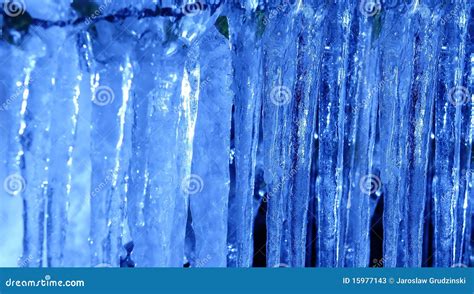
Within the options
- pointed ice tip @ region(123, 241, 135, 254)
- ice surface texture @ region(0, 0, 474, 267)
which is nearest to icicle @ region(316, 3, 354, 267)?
ice surface texture @ region(0, 0, 474, 267)

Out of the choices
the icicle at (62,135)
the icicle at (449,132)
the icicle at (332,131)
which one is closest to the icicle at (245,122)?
the icicle at (332,131)

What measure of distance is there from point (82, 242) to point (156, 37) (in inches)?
18.3

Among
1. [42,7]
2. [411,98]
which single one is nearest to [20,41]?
[42,7]

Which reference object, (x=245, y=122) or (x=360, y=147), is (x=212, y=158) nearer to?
(x=245, y=122)

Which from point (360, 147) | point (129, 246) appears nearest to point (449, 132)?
point (360, 147)

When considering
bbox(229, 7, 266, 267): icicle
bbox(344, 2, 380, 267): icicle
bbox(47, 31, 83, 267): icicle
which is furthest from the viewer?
bbox(344, 2, 380, 267): icicle

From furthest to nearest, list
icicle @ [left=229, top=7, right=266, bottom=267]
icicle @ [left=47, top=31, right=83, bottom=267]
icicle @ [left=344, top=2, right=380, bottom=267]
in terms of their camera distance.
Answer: icicle @ [left=344, top=2, right=380, bottom=267] < icicle @ [left=229, top=7, right=266, bottom=267] < icicle @ [left=47, top=31, right=83, bottom=267]

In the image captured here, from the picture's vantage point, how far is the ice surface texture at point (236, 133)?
→ 1.97 meters

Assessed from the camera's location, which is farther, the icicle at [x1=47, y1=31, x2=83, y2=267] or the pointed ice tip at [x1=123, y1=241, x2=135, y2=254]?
the pointed ice tip at [x1=123, y1=241, x2=135, y2=254]

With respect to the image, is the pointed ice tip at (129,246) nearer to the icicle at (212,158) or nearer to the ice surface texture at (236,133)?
the ice surface texture at (236,133)

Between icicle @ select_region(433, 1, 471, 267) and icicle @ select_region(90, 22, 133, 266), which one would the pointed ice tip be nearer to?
icicle @ select_region(90, 22, 133, 266)

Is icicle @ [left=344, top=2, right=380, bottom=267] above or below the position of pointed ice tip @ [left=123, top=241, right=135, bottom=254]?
above

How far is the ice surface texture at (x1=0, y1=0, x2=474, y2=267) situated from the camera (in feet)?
6.45

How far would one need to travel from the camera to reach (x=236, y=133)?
7.19ft
